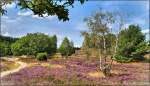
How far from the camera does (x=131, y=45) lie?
95.8 m

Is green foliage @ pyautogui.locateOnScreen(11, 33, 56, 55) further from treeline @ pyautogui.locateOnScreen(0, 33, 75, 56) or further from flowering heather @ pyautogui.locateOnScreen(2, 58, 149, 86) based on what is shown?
flowering heather @ pyautogui.locateOnScreen(2, 58, 149, 86)

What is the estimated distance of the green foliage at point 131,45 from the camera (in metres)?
94.8

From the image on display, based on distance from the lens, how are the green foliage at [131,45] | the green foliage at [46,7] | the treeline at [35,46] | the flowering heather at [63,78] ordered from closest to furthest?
the green foliage at [46,7] → the flowering heather at [63,78] → the green foliage at [131,45] → the treeline at [35,46]

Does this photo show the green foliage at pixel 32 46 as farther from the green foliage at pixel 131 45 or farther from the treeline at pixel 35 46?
the green foliage at pixel 131 45

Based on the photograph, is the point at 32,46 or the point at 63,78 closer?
the point at 63,78

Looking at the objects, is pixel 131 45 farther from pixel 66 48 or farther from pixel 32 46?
pixel 32 46

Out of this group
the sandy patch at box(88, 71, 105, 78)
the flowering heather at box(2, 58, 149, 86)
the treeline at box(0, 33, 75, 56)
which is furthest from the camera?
the treeline at box(0, 33, 75, 56)

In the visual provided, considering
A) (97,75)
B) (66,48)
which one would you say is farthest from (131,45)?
(97,75)

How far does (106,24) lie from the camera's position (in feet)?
190

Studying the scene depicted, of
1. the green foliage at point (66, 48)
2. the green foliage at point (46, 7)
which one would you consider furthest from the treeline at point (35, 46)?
the green foliage at point (46, 7)

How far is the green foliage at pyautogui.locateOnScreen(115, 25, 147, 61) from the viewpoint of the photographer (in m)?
94.8

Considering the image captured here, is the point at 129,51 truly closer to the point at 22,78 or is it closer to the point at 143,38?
the point at 143,38

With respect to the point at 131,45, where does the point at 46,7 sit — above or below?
above

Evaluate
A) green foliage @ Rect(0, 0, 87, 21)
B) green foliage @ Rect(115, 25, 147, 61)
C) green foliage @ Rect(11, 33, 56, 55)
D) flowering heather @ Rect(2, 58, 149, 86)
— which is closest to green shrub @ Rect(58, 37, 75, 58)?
green foliage @ Rect(11, 33, 56, 55)
